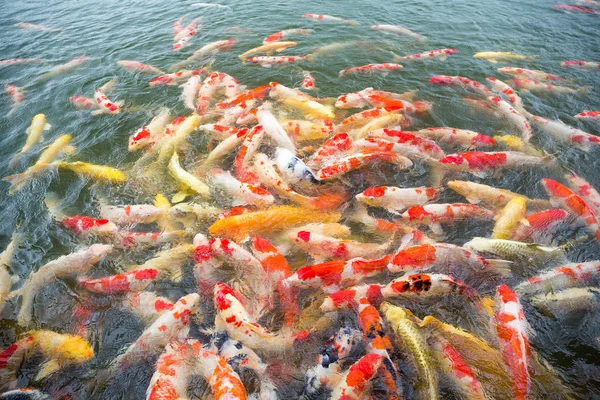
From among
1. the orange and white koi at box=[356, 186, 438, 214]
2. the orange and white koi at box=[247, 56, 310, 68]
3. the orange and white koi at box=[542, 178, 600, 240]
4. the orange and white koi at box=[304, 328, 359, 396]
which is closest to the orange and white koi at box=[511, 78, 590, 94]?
the orange and white koi at box=[542, 178, 600, 240]

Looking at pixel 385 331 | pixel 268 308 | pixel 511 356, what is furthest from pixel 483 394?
pixel 268 308

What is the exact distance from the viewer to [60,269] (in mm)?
4277

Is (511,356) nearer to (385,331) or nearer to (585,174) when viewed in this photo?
(385,331)

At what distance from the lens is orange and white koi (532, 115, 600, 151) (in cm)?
579

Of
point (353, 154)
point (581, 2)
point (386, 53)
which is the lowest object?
point (353, 154)

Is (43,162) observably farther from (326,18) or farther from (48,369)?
(326,18)

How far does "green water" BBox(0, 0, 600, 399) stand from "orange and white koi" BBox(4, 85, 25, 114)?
0.70 feet

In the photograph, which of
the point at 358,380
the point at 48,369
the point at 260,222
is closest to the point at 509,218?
the point at 358,380

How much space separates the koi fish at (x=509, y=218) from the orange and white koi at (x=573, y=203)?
23.8 inches

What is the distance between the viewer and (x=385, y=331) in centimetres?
340

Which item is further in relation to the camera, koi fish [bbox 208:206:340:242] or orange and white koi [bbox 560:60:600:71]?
orange and white koi [bbox 560:60:600:71]

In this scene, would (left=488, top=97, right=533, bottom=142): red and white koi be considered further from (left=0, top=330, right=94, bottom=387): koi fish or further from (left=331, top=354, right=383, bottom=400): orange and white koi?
(left=0, top=330, right=94, bottom=387): koi fish

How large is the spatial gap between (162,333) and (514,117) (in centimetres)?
704

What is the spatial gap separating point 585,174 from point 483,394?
14.3ft
